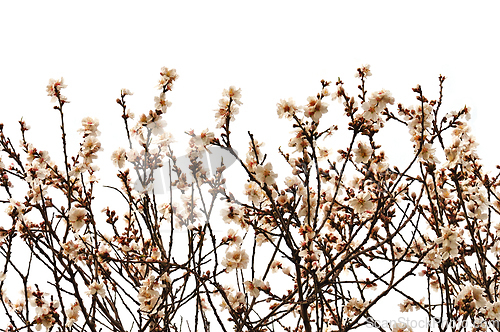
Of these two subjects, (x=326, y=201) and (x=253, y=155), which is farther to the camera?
(x=326, y=201)

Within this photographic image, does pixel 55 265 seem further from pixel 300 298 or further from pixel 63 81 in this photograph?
pixel 300 298

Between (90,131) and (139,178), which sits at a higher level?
(90,131)

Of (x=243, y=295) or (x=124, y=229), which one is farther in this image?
(x=124, y=229)

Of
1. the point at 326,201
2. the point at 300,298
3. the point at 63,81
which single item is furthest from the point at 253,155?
the point at 63,81

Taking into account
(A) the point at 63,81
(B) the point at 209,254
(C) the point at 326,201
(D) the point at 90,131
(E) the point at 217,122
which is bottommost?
(B) the point at 209,254

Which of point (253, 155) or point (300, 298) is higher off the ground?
point (253, 155)

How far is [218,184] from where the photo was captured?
7.55 ft

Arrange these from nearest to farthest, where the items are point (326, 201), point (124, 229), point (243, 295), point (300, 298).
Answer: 1. point (300, 298)
2. point (243, 295)
3. point (326, 201)
4. point (124, 229)

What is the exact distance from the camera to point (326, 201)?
8.05ft

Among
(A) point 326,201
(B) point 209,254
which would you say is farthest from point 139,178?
(A) point 326,201

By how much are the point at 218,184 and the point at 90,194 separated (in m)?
0.88

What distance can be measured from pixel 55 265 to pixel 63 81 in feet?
3.84

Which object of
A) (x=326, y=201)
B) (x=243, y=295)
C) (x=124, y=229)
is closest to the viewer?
(x=243, y=295)

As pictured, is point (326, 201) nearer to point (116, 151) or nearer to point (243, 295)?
point (243, 295)
